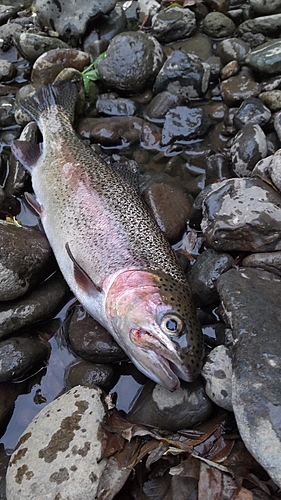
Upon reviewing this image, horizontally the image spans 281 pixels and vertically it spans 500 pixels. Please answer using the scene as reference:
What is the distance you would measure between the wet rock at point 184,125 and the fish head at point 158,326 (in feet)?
7.35

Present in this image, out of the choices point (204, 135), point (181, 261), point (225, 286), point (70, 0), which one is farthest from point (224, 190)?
point (70, 0)

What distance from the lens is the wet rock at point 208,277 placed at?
3781 millimetres

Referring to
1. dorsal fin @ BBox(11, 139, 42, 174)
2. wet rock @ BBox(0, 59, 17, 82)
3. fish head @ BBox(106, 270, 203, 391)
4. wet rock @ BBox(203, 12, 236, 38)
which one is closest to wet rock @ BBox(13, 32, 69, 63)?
wet rock @ BBox(0, 59, 17, 82)

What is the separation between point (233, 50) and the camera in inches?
220

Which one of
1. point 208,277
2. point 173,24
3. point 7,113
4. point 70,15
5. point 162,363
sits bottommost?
point 208,277

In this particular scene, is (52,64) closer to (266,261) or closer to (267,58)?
(267,58)

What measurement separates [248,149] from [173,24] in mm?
2764

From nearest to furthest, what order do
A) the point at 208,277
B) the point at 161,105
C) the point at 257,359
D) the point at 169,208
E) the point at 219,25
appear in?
the point at 257,359, the point at 208,277, the point at 169,208, the point at 161,105, the point at 219,25

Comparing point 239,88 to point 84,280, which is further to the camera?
point 239,88

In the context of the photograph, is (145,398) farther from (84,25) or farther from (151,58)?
(84,25)

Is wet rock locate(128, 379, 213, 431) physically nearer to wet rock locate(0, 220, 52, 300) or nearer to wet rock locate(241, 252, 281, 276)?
wet rock locate(241, 252, 281, 276)

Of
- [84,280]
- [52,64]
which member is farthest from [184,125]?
[84,280]

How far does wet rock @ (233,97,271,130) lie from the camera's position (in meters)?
4.75

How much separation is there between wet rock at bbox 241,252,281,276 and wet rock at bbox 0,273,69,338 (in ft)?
5.85
